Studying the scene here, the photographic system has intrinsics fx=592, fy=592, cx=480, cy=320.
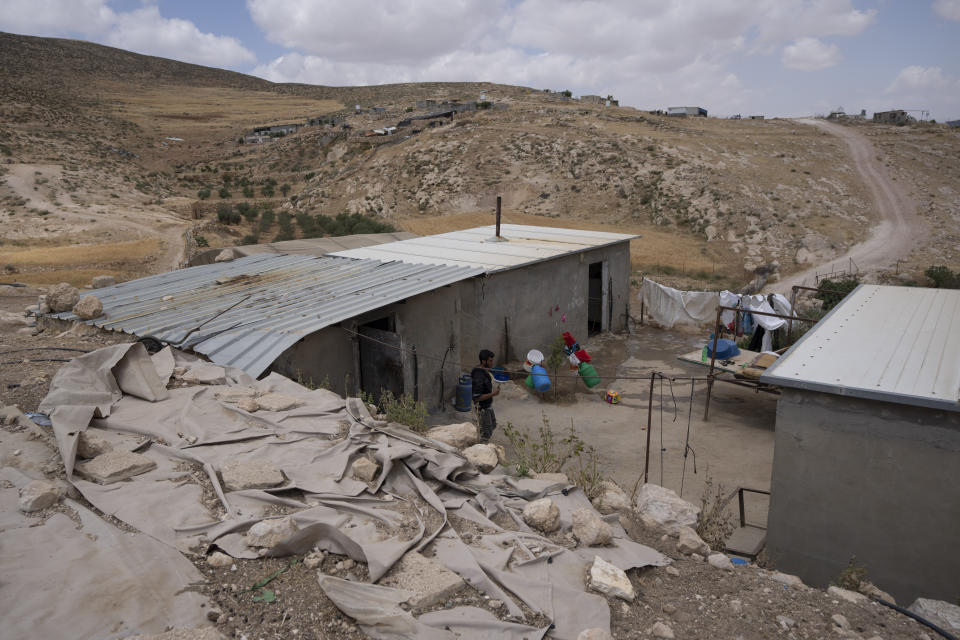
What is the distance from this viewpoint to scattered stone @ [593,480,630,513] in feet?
16.3

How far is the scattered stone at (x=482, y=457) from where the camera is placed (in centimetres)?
532

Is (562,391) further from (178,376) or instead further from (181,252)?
(181,252)

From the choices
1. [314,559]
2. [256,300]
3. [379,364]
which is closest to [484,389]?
[379,364]

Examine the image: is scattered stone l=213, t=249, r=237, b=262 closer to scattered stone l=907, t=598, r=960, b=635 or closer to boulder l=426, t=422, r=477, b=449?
boulder l=426, t=422, r=477, b=449

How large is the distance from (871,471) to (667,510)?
2.44 meters

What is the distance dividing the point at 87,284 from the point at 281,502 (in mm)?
15112

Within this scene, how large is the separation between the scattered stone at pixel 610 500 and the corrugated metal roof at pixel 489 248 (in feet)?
23.9

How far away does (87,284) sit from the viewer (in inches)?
627

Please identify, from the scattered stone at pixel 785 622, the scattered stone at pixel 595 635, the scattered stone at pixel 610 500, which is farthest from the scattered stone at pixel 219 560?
the scattered stone at pixel 785 622

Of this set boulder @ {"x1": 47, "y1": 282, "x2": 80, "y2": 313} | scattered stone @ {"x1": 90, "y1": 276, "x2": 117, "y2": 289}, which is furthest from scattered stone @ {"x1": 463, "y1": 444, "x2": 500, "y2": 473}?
scattered stone @ {"x1": 90, "y1": 276, "x2": 117, "y2": 289}

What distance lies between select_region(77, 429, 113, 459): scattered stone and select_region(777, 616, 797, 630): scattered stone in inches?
Answer: 188

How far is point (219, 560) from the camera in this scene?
11.3 ft

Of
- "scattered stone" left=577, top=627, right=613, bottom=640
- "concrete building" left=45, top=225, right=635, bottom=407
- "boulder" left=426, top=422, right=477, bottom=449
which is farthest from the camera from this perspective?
"concrete building" left=45, top=225, right=635, bottom=407

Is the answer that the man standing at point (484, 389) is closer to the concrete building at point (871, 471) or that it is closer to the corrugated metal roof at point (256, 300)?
Result: the corrugated metal roof at point (256, 300)
